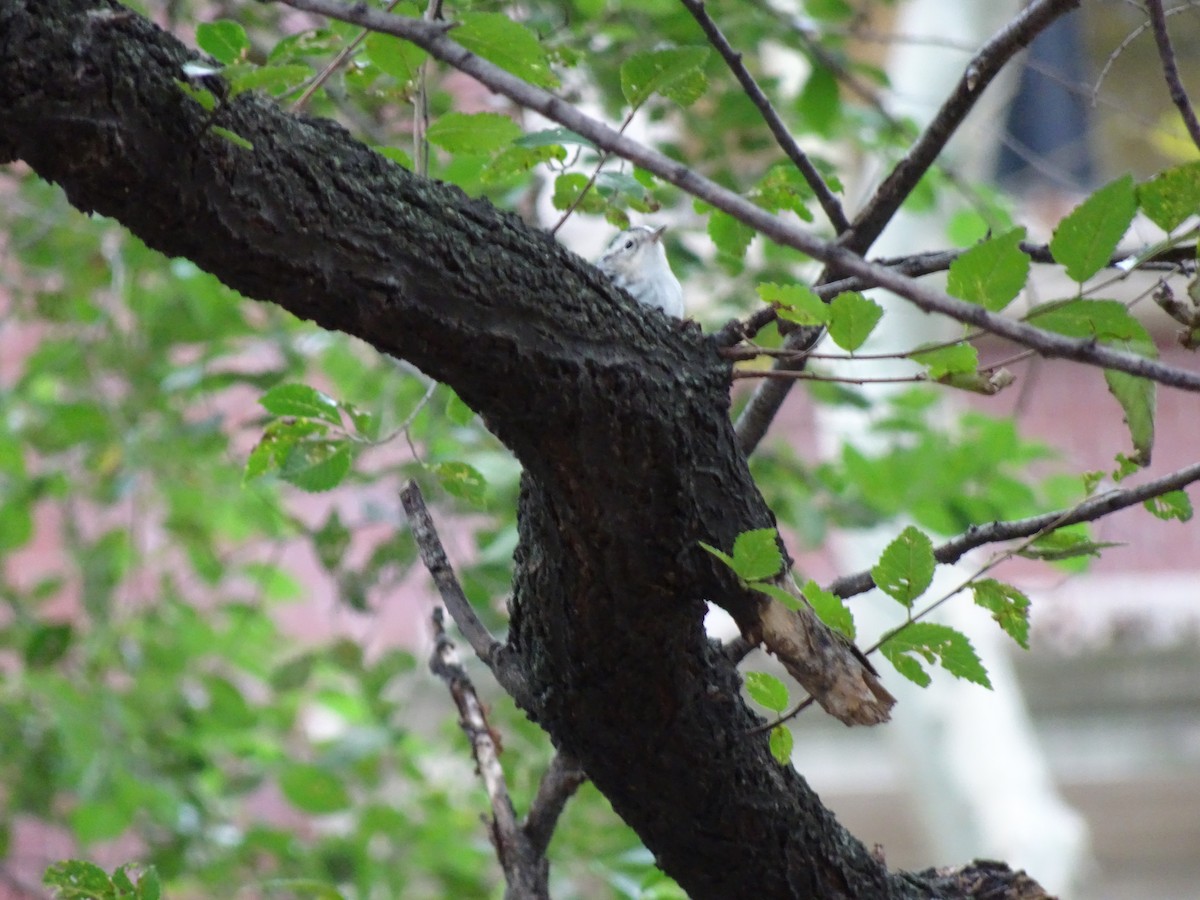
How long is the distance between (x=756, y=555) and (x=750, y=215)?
0.33 m

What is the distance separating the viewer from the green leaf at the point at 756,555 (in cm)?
103

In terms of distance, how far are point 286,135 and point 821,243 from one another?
468 mm

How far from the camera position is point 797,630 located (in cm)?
114

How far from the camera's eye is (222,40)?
1071mm

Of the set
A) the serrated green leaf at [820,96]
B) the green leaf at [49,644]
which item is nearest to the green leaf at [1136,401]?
the serrated green leaf at [820,96]

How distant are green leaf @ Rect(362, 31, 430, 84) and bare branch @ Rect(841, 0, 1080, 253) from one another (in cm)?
50

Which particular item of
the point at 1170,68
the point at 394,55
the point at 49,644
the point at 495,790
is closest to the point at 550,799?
the point at 495,790

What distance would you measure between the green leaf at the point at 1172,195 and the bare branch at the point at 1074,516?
0.24m

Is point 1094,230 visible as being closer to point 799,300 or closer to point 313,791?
point 799,300

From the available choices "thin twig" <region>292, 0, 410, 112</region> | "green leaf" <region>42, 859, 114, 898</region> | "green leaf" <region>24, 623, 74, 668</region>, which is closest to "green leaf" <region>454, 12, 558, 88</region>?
"thin twig" <region>292, 0, 410, 112</region>

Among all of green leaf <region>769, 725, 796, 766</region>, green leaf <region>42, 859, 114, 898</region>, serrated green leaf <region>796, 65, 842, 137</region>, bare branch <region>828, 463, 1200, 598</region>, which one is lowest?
green leaf <region>42, 859, 114, 898</region>

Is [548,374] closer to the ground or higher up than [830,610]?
higher up

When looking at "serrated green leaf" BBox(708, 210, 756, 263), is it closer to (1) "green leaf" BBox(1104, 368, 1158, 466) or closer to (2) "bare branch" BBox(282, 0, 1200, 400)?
(1) "green leaf" BBox(1104, 368, 1158, 466)

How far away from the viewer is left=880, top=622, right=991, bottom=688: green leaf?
1.07 meters
